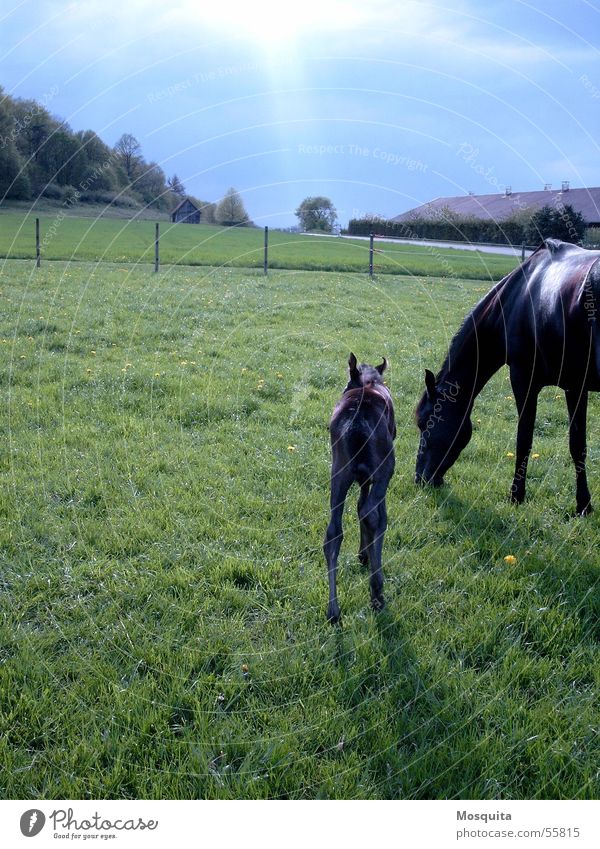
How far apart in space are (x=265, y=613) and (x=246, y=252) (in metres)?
20.9

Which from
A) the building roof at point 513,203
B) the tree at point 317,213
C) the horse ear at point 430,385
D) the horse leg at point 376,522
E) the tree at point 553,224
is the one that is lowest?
the horse leg at point 376,522

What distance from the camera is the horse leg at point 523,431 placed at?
258 inches

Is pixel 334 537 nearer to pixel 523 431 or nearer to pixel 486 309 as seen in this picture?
pixel 523 431

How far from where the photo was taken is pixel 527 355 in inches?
257

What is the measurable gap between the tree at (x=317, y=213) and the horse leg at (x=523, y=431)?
300 cm

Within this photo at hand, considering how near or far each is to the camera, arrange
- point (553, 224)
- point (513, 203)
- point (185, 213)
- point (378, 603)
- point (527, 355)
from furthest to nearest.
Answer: point (513, 203) → point (185, 213) → point (553, 224) → point (527, 355) → point (378, 603)

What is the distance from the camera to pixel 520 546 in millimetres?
5719

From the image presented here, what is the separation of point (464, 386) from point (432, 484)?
1.07 meters

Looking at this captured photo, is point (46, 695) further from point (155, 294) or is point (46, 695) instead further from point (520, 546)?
point (155, 294)

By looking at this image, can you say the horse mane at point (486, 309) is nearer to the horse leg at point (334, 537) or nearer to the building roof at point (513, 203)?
the horse leg at point (334, 537)

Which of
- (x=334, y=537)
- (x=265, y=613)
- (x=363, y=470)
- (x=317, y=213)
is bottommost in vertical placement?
(x=265, y=613)

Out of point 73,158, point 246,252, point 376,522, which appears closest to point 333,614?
point 376,522

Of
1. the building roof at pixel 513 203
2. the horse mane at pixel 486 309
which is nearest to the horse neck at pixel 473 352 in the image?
the horse mane at pixel 486 309

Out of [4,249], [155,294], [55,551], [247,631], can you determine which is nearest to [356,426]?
[247,631]
